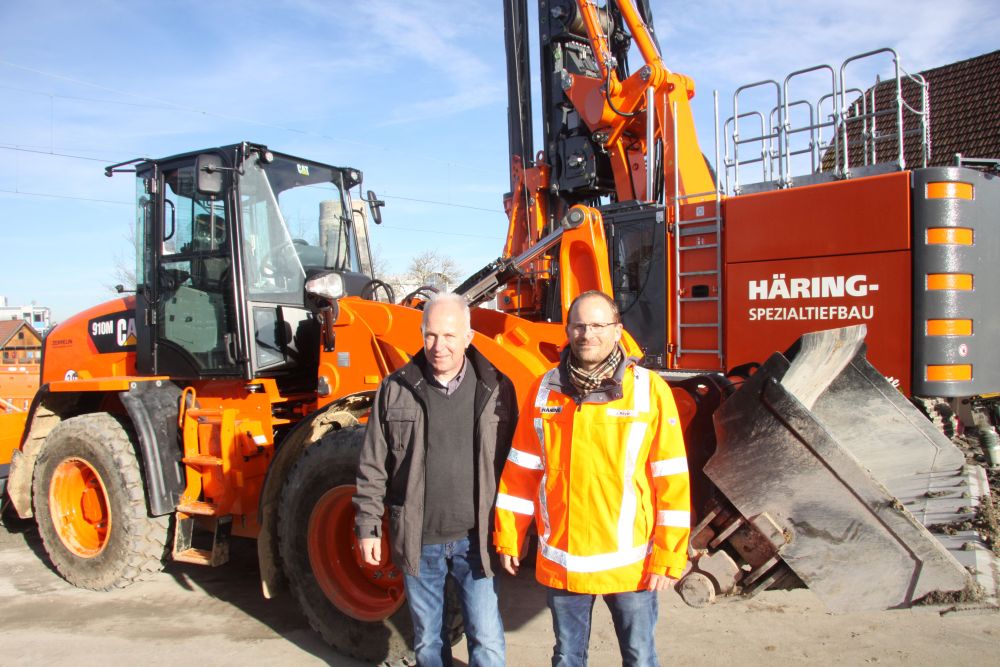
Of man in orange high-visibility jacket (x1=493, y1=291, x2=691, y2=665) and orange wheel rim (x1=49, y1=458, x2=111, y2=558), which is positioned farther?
orange wheel rim (x1=49, y1=458, x2=111, y2=558)

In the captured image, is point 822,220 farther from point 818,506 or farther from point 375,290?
point 375,290

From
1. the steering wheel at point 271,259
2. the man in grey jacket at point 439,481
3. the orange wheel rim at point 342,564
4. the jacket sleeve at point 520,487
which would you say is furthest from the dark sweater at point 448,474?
the steering wheel at point 271,259

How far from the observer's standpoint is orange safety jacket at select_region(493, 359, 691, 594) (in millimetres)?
2408

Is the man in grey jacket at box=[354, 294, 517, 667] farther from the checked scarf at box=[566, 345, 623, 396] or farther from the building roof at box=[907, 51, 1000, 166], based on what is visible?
the building roof at box=[907, 51, 1000, 166]

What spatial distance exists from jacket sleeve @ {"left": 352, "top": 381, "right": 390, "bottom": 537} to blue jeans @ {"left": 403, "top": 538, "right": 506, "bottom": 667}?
0.22 m

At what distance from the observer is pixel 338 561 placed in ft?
12.7

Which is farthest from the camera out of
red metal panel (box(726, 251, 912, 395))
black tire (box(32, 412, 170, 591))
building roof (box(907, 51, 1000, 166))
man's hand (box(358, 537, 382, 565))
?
building roof (box(907, 51, 1000, 166))

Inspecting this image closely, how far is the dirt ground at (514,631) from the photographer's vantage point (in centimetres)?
372

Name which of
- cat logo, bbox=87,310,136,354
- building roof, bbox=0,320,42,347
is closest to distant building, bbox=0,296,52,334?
building roof, bbox=0,320,42,347

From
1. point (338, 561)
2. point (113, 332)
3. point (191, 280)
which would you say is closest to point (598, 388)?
point (338, 561)

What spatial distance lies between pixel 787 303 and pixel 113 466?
4.39 metres

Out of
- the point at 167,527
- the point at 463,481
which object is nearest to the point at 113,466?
the point at 167,527

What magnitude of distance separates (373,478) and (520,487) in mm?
558

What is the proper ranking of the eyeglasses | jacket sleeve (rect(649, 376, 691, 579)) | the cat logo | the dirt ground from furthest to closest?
the cat logo < the dirt ground < the eyeglasses < jacket sleeve (rect(649, 376, 691, 579))
